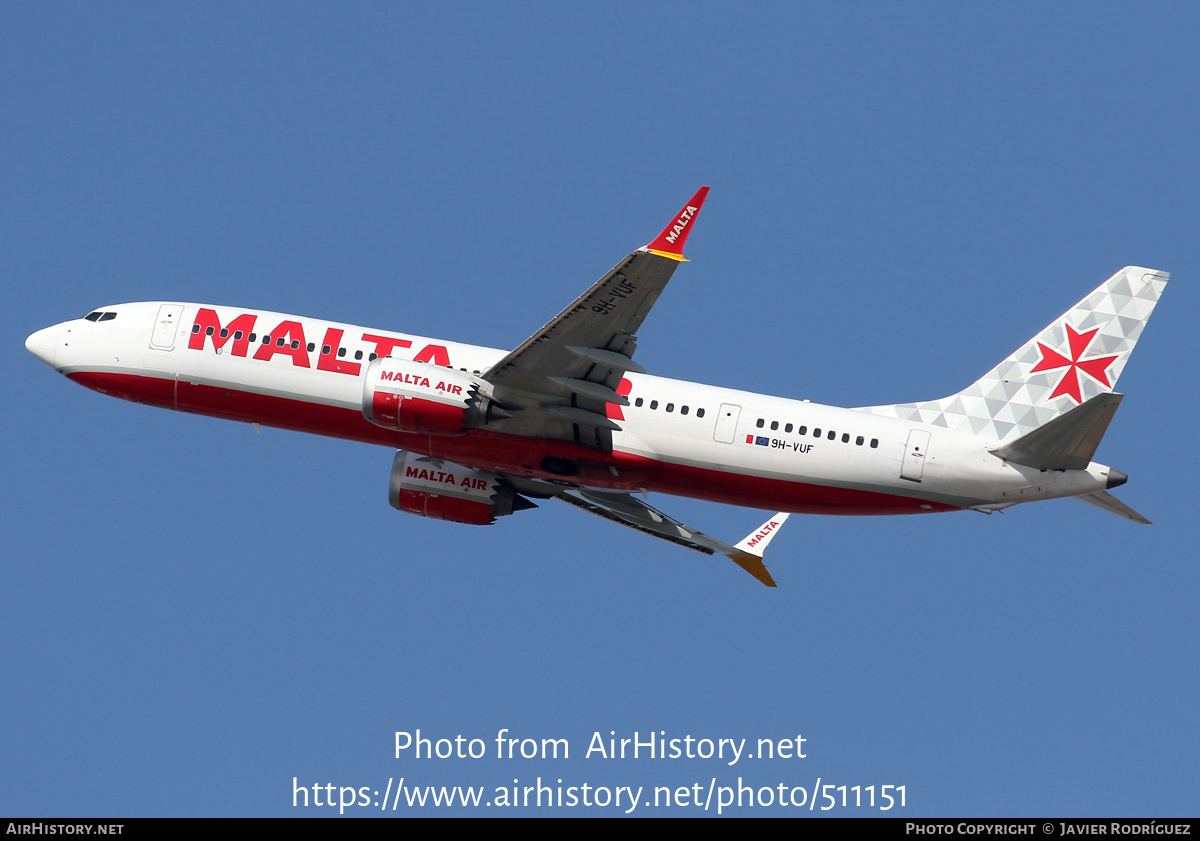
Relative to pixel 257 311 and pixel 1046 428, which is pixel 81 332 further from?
pixel 1046 428

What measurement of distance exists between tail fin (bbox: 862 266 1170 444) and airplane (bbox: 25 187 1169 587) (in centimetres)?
5

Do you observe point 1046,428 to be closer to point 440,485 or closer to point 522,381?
point 522,381

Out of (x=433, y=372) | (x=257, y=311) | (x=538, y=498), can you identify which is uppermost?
(x=257, y=311)

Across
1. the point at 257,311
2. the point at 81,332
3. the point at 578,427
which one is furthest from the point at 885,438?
the point at 81,332

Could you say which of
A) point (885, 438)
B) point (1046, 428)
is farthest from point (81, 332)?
point (1046, 428)

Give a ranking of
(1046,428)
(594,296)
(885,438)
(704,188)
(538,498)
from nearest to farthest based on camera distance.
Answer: (704,188) < (594,296) < (1046,428) < (885,438) < (538,498)

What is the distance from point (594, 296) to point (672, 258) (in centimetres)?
277

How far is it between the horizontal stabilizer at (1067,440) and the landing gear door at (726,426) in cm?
765

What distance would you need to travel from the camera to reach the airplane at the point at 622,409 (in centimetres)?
3625

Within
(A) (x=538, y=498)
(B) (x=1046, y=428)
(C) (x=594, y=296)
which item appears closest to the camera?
(C) (x=594, y=296)

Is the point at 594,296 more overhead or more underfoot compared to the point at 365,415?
more overhead

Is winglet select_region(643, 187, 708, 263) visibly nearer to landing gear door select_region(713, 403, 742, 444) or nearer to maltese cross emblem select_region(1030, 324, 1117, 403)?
landing gear door select_region(713, 403, 742, 444)

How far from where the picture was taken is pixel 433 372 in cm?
3662

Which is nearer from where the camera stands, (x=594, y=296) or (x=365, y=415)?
(x=594, y=296)
